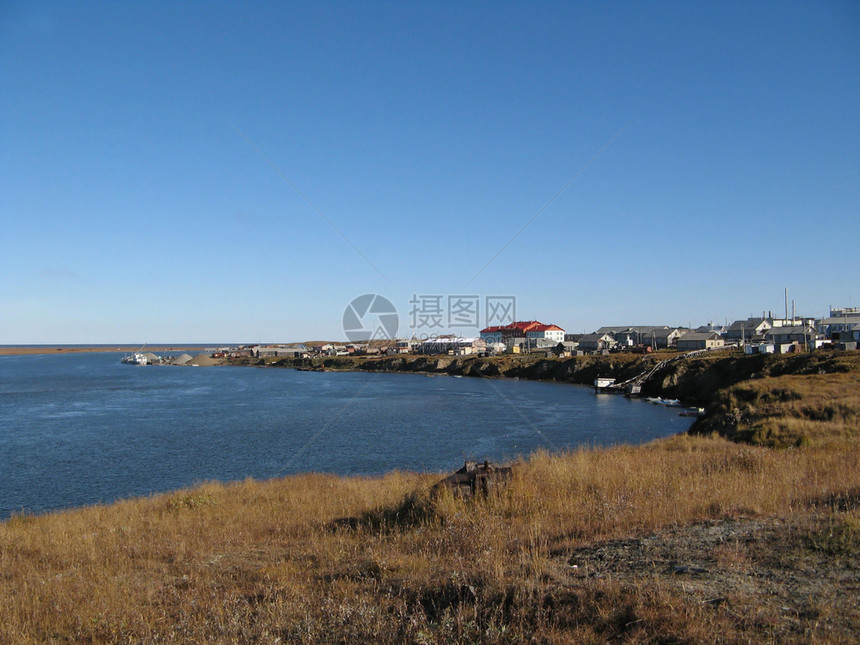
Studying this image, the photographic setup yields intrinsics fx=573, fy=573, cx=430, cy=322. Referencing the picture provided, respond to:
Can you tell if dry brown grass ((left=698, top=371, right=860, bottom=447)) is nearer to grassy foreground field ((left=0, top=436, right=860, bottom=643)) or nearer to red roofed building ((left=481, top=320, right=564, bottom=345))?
grassy foreground field ((left=0, top=436, right=860, bottom=643))

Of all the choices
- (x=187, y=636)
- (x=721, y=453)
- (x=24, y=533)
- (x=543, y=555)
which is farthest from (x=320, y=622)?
(x=721, y=453)

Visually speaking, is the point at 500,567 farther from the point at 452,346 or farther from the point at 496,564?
the point at 452,346

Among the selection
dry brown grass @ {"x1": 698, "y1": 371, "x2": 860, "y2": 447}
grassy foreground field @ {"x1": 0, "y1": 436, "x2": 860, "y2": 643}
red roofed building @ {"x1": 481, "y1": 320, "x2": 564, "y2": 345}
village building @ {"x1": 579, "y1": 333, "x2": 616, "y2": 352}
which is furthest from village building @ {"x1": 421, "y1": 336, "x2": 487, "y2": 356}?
grassy foreground field @ {"x1": 0, "y1": 436, "x2": 860, "y2": 643}

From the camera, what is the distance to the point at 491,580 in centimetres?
568

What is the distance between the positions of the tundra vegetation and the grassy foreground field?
3cm

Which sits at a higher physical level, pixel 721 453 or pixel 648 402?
pixel 721 453

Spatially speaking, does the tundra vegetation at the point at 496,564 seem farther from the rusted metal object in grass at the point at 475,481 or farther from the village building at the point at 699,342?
the village building at the point at 699,342

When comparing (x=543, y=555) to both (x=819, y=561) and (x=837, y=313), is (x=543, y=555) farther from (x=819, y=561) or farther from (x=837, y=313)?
(x=837, y=313)

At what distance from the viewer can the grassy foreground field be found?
489 cm

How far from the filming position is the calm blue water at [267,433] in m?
25.5

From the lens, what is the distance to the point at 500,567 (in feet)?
19.6

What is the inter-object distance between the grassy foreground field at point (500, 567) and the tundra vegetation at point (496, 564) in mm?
27

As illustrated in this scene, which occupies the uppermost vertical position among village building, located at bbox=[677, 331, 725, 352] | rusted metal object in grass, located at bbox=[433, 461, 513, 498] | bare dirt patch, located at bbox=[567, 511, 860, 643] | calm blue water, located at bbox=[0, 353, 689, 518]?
village building, located at bbox=[677, 331, 725, 352]

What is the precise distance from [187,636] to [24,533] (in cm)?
968
